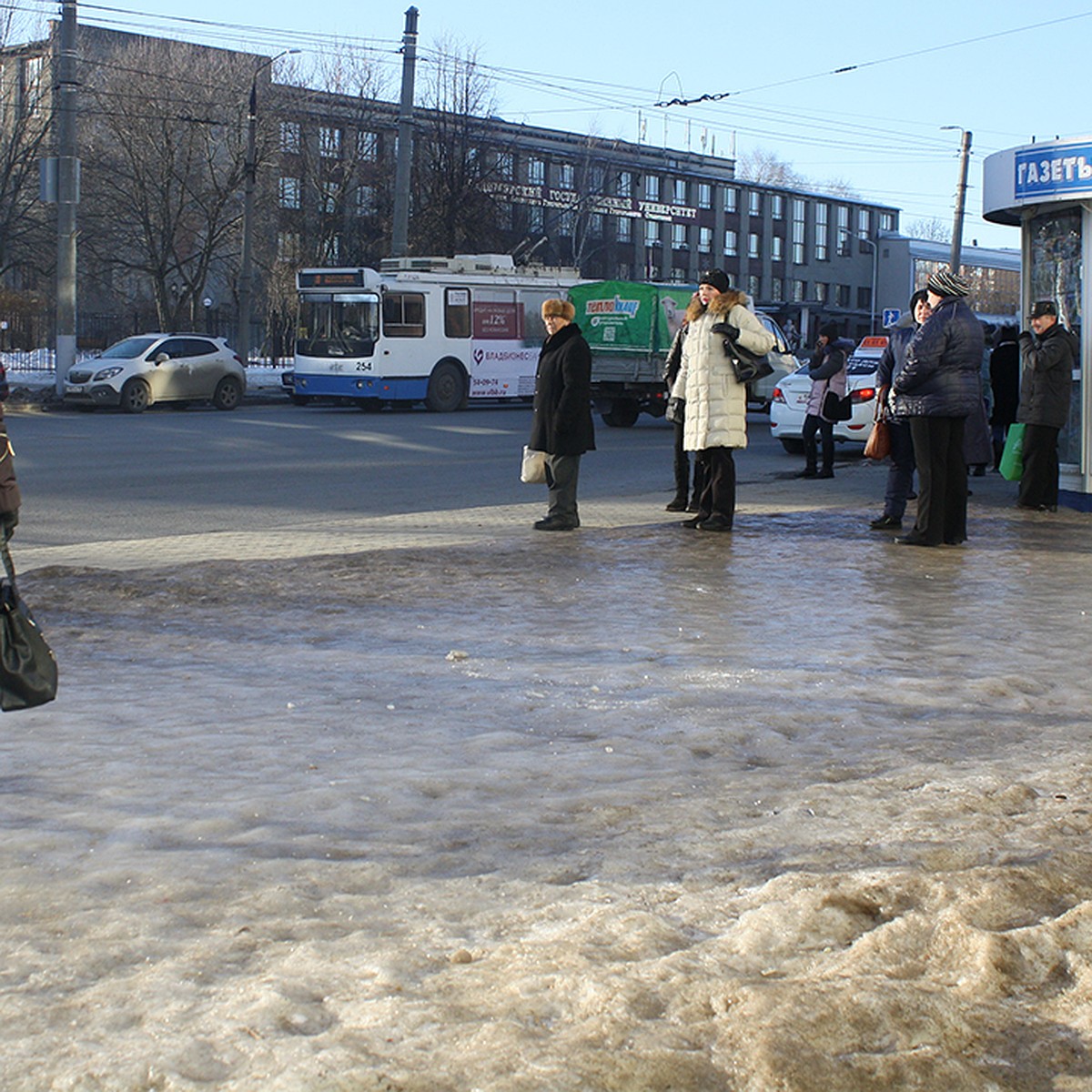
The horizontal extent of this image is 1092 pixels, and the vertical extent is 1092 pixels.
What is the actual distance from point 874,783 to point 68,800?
96.1 inches

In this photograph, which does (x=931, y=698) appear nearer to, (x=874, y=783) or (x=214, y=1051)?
(x=874, y=783)

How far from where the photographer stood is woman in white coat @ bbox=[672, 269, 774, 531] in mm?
11125

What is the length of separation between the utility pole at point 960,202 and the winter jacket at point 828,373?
88.5 feet

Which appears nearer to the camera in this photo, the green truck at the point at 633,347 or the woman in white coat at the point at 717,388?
the woman in white coat at the point at 717,388

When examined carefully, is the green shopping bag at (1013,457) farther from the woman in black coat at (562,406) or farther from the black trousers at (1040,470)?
the woman in black coat at (562,406)

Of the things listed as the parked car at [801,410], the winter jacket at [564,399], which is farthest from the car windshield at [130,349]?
the winter jacket at [564,399]

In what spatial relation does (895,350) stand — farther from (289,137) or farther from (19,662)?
(289,137)

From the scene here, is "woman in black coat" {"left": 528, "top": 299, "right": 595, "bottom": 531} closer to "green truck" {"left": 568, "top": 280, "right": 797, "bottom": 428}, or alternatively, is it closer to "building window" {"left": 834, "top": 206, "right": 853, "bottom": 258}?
"green truck" {"left": 568, "top": 280, "right": 797, "bottom": 428}

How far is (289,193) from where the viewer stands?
54.7 meters

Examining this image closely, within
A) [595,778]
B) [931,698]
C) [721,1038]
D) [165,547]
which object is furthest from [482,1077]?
[165,547]

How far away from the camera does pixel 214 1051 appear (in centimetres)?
279

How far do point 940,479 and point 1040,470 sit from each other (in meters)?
3.37

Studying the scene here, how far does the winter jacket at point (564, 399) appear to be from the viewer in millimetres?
11148

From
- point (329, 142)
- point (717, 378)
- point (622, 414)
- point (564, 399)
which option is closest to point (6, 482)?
point (564, 399)
